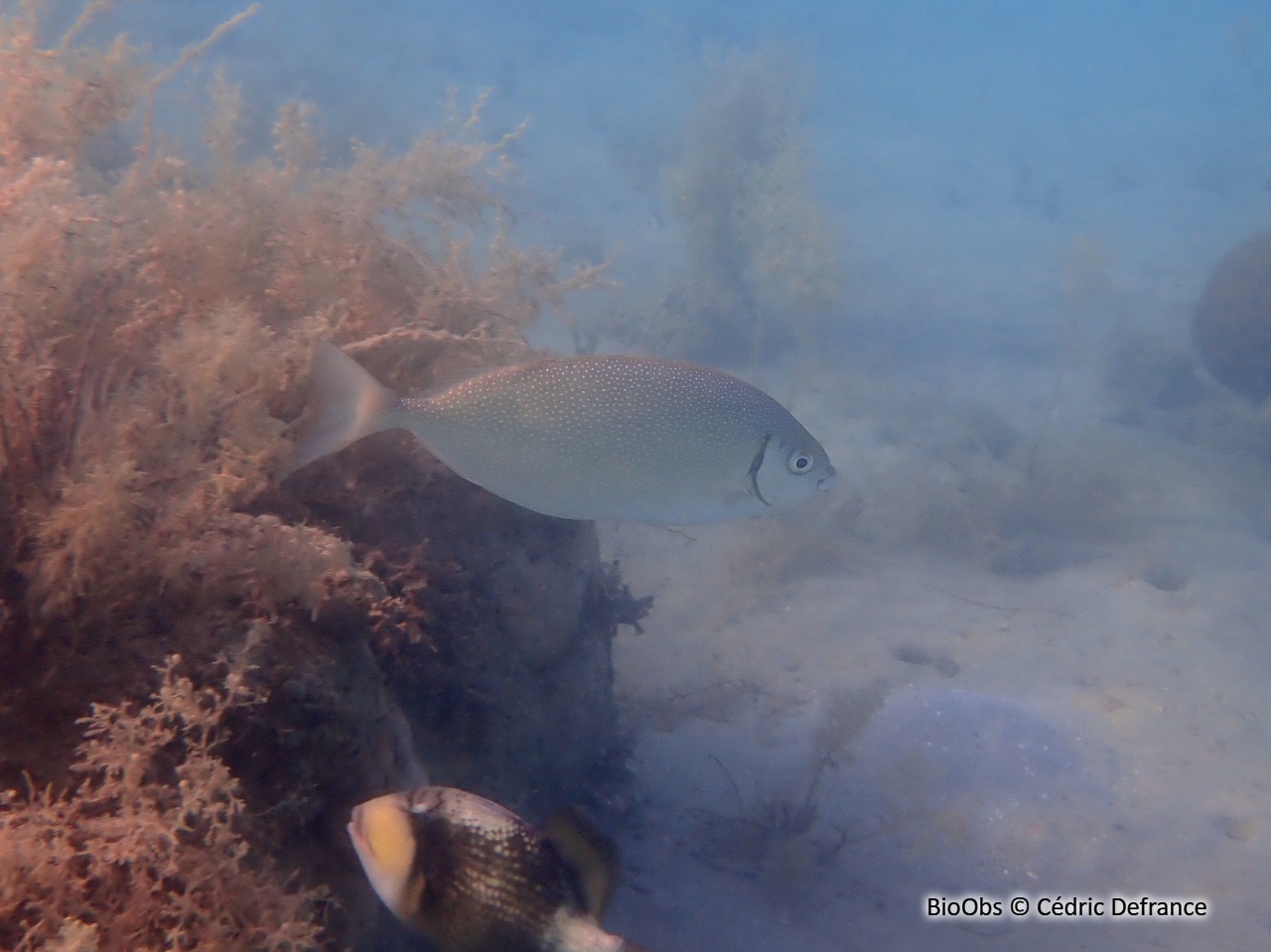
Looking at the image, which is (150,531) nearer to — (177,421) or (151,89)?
(177,421)

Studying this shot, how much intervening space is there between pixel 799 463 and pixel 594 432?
0.85 m

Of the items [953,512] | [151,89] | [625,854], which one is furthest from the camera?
[953,512]

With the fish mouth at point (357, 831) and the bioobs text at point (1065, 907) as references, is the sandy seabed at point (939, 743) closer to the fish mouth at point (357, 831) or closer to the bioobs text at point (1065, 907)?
the bioobs text at point (1065, 907)

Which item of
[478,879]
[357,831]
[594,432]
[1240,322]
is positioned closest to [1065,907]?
[594,432]

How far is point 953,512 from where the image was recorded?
8.76m

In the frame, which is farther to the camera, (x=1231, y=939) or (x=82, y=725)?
(x=1231, y=939)

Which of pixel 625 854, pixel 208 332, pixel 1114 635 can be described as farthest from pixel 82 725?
pixel 1114 635

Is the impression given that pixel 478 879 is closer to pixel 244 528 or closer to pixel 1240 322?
pixel 244 528

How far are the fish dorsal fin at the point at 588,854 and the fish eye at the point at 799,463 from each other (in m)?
1.72

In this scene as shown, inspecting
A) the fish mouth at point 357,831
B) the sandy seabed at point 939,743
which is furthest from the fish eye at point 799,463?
the sandy seabed at point 939,743

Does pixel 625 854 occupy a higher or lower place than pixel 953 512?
higher

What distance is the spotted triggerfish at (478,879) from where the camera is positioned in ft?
4.37

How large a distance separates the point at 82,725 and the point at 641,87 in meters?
34.7

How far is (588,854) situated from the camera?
56.9 inches
